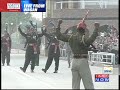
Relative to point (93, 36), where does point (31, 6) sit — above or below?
above

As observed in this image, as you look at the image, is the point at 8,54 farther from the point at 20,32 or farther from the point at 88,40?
the point at 88,40

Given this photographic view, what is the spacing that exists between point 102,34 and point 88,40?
224cm

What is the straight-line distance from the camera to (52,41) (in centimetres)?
1246

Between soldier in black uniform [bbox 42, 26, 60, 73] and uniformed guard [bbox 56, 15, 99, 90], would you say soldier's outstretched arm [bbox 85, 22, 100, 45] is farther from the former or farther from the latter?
soldier in black uniform [bbox 42, 26, 60, 73]

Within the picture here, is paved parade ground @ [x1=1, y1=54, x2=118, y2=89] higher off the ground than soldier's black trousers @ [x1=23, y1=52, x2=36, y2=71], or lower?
lower

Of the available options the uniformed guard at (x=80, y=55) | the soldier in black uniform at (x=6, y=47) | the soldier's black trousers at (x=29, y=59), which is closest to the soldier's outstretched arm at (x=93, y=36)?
the uniformed guard at (x=80, y=55)

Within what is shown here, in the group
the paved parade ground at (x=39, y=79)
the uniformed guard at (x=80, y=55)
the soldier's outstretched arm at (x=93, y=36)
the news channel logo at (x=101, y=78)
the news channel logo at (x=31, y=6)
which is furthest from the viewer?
the paved parade ground at (x=39, y=79)

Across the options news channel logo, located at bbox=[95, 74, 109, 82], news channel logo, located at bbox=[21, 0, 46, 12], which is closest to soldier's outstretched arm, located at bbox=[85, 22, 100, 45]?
news channel logo, located at bbox=[95, 74, 109, 82]

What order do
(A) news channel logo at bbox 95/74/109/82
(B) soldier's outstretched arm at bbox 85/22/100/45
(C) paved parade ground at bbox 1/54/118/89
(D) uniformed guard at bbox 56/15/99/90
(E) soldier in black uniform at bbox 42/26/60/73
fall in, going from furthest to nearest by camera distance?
(E) soldier in black uniform at bbox 42/26/60/73 < (C) paved parade ground at bbox 1/54/118/89 < (A) news channel logo at bbox 95/74/109/82 < (D) uniformed guard at bbox 56/15/99/90 < (B) soldier's outstretched arm at bbox 85/22/100/45

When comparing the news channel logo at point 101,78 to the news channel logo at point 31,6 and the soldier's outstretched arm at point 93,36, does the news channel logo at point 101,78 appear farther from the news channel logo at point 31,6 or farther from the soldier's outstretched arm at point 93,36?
the news channel logo at point 31,6

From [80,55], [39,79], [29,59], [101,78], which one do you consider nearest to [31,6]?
[80,55]

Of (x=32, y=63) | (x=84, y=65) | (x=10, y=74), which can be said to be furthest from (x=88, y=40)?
(x=32, y=63)

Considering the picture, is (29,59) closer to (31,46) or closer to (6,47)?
(31,46)

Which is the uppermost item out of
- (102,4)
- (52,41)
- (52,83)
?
(102,4)
